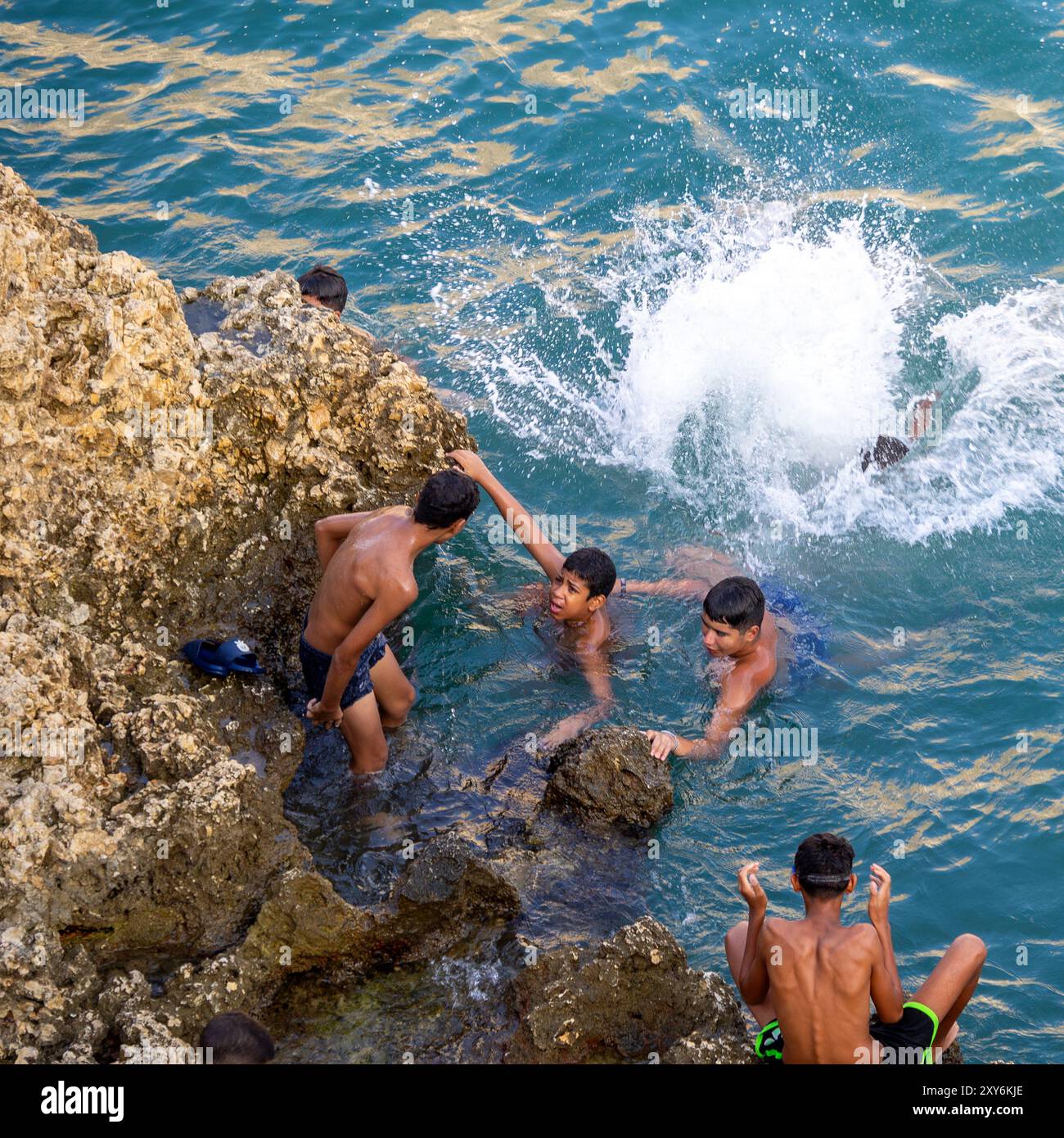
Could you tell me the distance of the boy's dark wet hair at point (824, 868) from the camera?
4.67 meters

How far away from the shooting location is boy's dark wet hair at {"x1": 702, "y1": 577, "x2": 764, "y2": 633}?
263 inches

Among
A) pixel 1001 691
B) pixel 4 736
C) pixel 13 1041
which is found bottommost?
pixel 1001 691

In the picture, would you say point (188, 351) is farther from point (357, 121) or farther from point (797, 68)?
point (797, 68)

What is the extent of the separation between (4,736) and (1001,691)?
5.44m

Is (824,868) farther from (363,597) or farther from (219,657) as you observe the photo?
(219,657)

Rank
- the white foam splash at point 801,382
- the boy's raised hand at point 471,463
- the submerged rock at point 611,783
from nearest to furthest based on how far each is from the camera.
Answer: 1. the submerged rock at point 611,783
2. the boy's raised hand at point 471,463
3. the white foam splash at point 801,382

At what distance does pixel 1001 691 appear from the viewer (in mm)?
7121

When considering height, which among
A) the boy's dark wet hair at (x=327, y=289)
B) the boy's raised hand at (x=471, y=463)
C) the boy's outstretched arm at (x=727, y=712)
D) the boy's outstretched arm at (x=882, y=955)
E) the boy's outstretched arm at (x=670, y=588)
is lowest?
the boy's outstretched arm at (x=727, y=712)

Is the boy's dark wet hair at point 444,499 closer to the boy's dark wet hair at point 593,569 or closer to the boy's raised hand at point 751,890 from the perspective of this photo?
the boy's dark wet hair at point 593,569

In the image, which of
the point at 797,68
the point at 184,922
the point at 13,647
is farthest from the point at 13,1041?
the point at 797,68

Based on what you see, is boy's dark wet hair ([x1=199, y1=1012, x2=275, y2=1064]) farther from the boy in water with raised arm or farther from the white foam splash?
the white foam splash

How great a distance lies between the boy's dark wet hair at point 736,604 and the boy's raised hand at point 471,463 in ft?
4.96

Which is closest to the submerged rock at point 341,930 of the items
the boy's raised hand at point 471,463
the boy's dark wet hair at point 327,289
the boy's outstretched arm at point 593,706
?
the boy's outstretched arm at point 593,706

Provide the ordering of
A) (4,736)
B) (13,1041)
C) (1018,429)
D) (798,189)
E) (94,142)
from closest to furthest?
(13,1041) < (4,736) < (1018,429) < (798,189) < (94,142)
